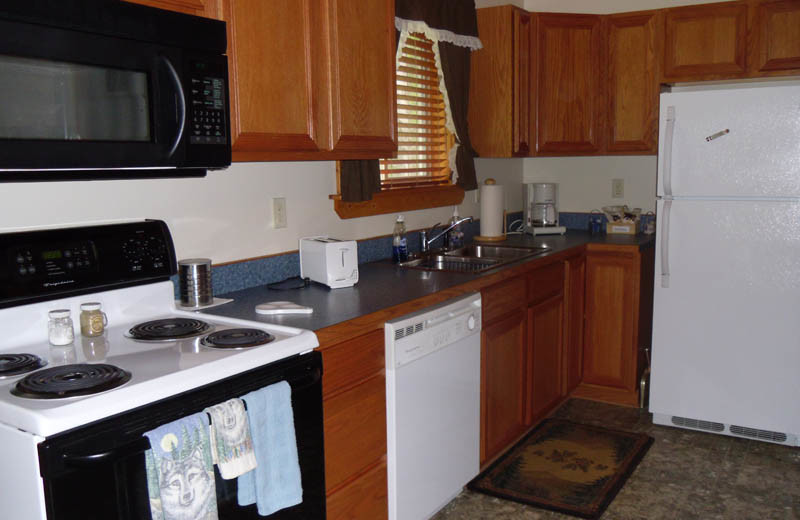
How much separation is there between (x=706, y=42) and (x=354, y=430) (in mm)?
2812

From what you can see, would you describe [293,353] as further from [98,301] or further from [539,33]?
[539,33]

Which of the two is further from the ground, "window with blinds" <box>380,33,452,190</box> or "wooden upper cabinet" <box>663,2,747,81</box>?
"wooden upper cabinet" <box>663,2,747,81</box>

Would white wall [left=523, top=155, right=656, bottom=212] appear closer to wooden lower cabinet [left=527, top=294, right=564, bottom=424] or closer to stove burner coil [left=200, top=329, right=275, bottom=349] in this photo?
wooden lower cabinet [left=527, top=294, right=564, bottom=424]

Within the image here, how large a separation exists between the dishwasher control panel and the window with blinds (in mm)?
896

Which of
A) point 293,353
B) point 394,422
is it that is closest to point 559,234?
point 394,422

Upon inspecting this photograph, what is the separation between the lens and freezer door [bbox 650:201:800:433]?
3.15 m

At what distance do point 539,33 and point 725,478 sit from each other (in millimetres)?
2414

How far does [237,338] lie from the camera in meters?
1.76

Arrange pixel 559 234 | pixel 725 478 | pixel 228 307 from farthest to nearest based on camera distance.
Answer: pixel 559 234
pixel 725 478
pixel 228 307

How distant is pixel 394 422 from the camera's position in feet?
7.23

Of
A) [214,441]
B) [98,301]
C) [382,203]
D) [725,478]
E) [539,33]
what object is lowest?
[725,478]

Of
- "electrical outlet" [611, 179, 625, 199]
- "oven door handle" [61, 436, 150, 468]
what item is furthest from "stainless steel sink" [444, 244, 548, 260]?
"oven door handle" [61, 436, 150, 468]

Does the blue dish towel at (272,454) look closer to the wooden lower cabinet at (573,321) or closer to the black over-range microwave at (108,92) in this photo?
the black over-range microwave at (108,92)

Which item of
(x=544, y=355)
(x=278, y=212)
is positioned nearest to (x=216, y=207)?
(x=278, y=212)
